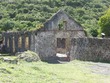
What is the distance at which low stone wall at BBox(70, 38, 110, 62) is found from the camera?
2506 cm

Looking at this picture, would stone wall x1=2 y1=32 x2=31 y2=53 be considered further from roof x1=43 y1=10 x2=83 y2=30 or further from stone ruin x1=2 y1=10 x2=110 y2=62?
roof x1=43 y1=10 x2=83 y2=30

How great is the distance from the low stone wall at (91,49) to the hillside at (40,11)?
734 inches

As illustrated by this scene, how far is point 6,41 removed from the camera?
124 feet

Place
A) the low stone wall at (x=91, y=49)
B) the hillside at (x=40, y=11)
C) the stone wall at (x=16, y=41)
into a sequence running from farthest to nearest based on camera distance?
the hillside at (x=40, y=11) < the stone wall at (x=16, y=41) < the low stone wall at (x=91, y=49)

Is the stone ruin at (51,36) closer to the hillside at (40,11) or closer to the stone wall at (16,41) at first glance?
the stone wall at (16,41)

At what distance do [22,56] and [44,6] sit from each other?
1404 inches

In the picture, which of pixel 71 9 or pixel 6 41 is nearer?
pixel 6 41

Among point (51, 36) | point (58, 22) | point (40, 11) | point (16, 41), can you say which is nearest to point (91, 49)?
point (51, 36)

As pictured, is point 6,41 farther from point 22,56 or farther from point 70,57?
point 22,56

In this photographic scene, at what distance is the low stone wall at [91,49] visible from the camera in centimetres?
2506

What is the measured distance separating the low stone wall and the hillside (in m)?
18.6

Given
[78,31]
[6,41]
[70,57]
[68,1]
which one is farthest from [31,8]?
[70,57]

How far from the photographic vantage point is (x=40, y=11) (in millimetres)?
56000

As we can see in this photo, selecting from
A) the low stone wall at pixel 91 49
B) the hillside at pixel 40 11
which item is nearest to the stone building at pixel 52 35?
the low stone wall at pixel 91 49
